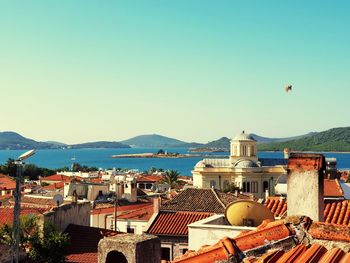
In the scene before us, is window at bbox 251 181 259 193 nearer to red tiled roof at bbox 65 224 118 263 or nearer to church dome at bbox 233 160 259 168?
church dome at bbox 233 160 259 168

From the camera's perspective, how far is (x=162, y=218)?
25734mm

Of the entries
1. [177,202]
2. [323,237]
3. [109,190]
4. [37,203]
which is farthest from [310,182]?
[109,190]

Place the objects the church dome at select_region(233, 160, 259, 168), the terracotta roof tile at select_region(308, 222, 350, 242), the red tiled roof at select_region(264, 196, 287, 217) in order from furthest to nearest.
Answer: the church dome at select_region(233, 160, 259, 168)
the red tiled roof at select_region(264, 196, 287, 217)
the terracotta roof tile at select_region(308, 222, 350, 242)

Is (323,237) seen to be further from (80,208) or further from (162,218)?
(80,208)

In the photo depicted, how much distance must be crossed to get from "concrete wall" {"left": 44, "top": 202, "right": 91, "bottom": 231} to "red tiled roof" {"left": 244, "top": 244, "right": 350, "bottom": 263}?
18.5 meters

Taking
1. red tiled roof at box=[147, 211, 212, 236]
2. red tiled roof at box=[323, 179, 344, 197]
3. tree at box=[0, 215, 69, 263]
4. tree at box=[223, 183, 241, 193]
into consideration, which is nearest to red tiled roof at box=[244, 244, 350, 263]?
red tiled roof at box=[323, 179, 344, 197]

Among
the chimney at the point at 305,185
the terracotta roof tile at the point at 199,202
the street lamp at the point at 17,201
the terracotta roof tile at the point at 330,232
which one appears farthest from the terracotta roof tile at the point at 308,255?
the terracotta roof tile at the point at 199,202

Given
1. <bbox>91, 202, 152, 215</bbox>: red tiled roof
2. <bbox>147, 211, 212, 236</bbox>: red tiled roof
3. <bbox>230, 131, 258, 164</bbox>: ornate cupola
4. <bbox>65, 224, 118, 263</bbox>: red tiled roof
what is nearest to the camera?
<bbox>65, 224, 118, 263</bbox>: red tiled roof

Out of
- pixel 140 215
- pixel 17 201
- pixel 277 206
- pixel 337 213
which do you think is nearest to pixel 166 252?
pixel 140 215

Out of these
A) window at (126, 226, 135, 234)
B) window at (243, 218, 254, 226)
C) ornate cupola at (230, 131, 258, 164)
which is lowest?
window at (126, 226, 135, 234)

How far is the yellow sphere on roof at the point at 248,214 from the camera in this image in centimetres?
1046

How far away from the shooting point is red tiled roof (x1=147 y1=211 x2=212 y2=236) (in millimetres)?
24172

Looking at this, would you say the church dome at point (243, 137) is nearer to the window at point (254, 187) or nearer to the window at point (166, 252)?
the window at point (254, 187)

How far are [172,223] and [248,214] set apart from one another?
1482cm
